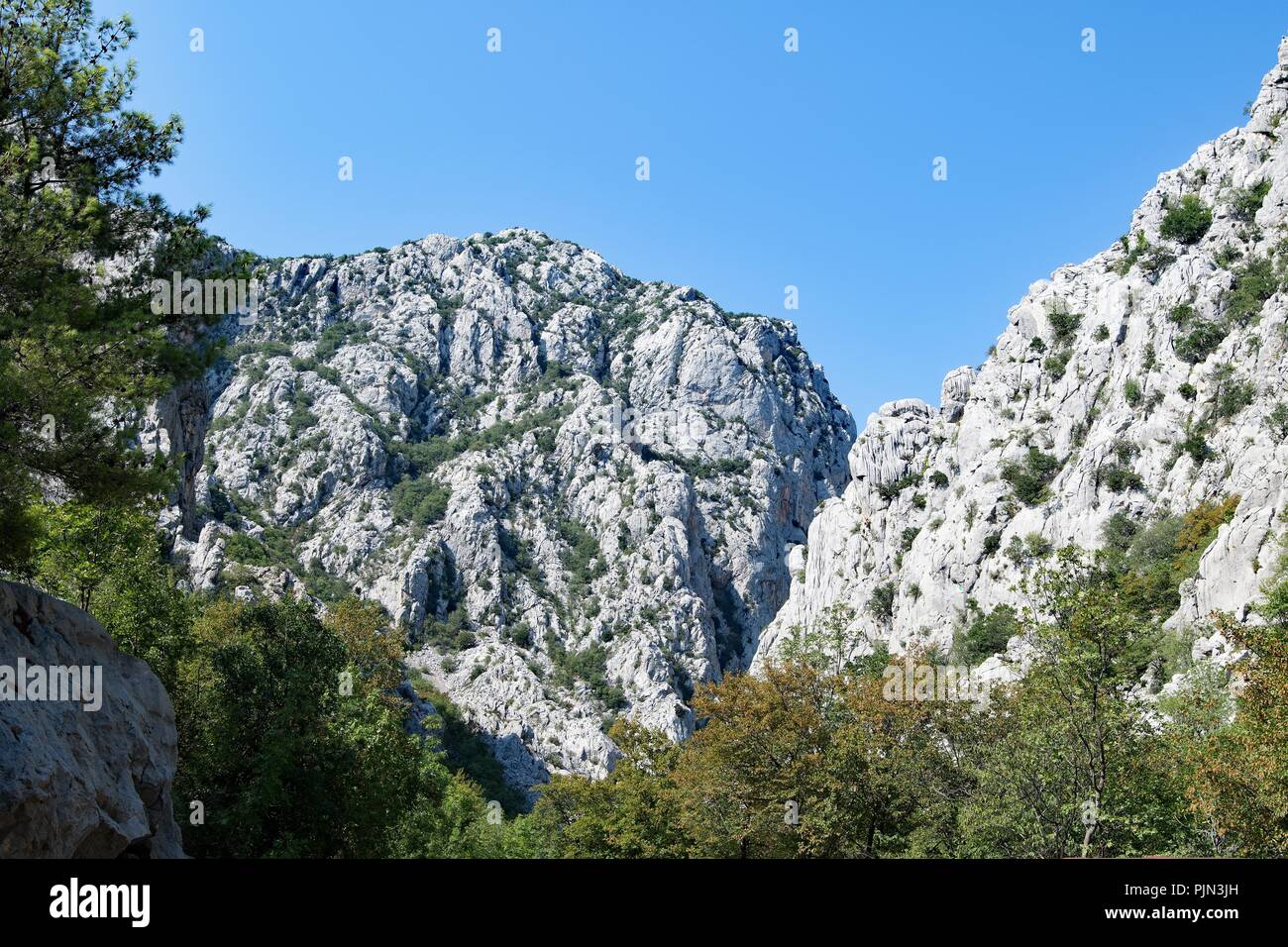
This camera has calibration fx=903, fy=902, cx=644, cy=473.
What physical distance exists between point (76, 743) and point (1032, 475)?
77.4m

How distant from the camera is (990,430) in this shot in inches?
3420

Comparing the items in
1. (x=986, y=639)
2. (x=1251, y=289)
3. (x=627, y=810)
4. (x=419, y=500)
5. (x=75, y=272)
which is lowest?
(x=627, y=810)

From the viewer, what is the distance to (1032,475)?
7875 cm

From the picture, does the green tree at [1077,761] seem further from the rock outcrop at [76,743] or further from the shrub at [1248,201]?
the shrub at [1248,201]

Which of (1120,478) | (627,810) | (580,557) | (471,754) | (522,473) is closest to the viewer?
(627,810)

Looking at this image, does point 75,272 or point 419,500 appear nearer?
point 75,272

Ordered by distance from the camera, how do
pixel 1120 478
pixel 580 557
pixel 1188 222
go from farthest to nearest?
pixel 580 557 < pixel 1188 222 < pixel 1120 478

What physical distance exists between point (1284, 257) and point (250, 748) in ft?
243

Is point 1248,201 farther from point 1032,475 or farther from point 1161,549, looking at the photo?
point 1161,549

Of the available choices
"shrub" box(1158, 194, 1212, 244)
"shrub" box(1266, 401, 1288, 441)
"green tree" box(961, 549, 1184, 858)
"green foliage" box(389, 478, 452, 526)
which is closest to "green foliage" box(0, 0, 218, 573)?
"green tree" box(961, 549, 1184, 858)

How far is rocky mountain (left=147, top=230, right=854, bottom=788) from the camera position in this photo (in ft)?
363

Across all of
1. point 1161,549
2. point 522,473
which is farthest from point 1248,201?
point 522,473

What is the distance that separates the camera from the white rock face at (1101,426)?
6319 centimetres
